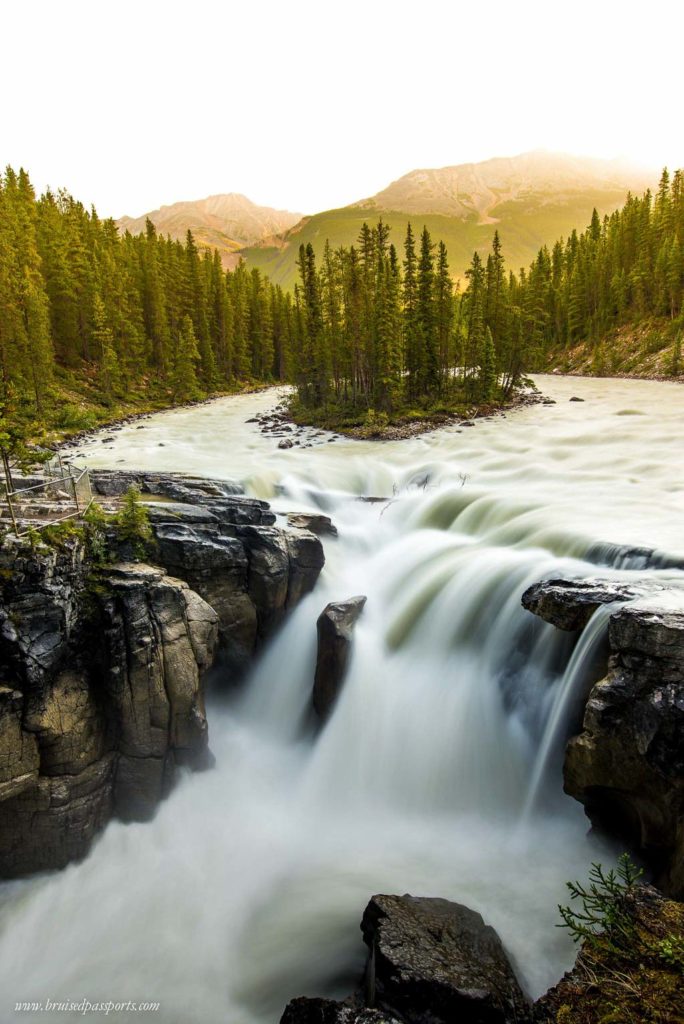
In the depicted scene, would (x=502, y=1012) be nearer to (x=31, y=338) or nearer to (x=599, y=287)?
(x=31, y=338)

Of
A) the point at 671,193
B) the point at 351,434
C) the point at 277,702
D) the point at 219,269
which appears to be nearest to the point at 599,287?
the point at 671,193

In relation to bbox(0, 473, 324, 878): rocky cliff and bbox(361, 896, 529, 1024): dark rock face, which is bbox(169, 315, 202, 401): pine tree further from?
bbox(361, 896, 529, 1024): dark rock face

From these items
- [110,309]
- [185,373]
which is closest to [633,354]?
[185,373]

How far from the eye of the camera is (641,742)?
7.38 metres

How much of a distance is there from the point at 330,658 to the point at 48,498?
23.8 feet

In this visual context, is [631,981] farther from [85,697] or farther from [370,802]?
[85,697]

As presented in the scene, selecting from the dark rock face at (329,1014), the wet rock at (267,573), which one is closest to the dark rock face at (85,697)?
the wet rock at (267,573)

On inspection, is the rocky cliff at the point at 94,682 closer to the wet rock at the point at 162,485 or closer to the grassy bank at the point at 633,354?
the wet rock at the point at 162,485

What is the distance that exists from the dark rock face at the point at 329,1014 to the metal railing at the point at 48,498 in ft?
25.7

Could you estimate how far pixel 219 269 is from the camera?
75.2 metres

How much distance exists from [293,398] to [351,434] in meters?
14.8

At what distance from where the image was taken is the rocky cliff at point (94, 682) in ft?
28.5

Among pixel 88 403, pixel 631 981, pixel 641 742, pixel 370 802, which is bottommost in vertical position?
pixel 370 802

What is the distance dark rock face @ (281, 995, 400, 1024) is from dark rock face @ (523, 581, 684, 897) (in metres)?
3.87
